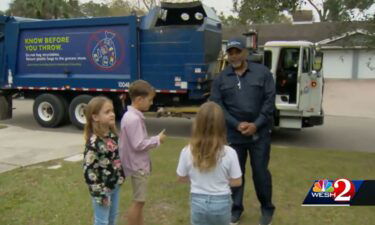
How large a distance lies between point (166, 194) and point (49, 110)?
779cm

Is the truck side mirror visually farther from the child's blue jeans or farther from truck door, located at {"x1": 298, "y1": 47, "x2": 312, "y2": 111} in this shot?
the child's blue jeans

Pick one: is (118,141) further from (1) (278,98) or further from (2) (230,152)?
(1) (278,98)

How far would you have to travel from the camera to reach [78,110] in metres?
11.9

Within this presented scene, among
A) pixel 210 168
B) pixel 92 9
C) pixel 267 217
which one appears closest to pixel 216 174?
pixel 210 168

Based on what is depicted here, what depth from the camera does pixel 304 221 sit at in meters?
4.75

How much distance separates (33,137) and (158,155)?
12.8 ft

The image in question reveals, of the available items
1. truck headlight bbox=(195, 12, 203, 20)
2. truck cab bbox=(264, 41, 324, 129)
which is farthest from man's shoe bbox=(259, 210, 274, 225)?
truck headlight bbox=(195, 12, 203, 20)

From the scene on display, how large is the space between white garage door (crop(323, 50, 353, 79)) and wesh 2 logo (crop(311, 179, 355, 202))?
114 feet

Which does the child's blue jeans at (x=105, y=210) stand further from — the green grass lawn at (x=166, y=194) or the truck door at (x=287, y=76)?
the truck door at (x=287, y=76)

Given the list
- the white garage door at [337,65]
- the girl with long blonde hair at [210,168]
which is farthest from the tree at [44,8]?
the girl with long blonde hair at [210,168]

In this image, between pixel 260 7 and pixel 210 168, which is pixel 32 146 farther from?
pixel 210 168

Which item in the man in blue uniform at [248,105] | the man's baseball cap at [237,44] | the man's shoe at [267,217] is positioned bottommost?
the man's shoe at [267,217]

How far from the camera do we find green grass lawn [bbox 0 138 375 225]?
4836 millimetres

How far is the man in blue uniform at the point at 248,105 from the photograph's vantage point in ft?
13.9
